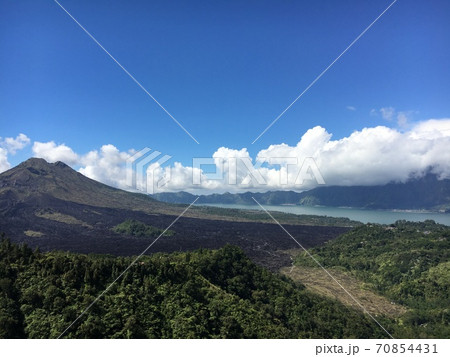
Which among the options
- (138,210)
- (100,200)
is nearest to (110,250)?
(138,210)

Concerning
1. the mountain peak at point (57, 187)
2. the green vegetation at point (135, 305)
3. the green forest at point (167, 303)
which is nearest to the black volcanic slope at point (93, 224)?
the mountain peak at point (57, 187)

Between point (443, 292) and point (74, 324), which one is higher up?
point (74, 324)

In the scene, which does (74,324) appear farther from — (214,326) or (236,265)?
(236,265)

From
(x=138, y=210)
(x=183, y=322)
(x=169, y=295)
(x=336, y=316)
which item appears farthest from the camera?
(x=138, y=210)

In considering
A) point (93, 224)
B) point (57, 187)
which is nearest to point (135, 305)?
point (93, 224)

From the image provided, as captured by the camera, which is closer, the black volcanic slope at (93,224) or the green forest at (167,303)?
the green forest at (167,303)

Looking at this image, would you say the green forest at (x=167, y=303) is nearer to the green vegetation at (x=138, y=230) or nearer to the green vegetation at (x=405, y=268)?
the green vegetation at (x=405, y=268)
